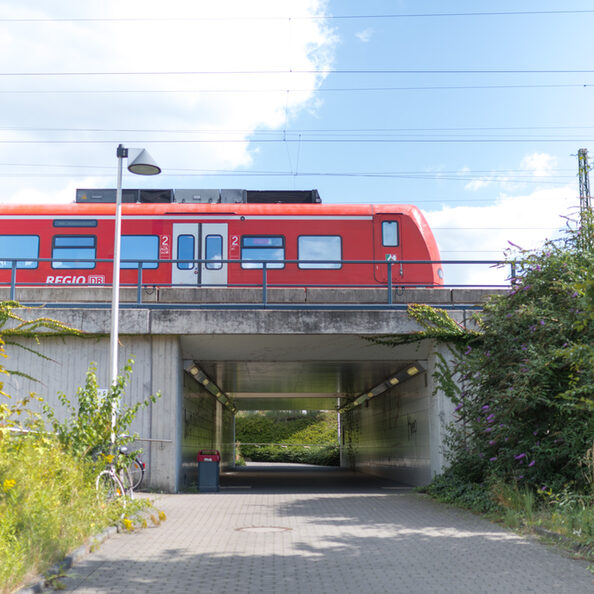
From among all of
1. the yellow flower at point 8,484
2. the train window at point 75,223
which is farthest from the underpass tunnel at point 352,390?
the yellow flower at point 8,484

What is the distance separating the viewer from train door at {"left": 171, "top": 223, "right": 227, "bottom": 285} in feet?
64.5

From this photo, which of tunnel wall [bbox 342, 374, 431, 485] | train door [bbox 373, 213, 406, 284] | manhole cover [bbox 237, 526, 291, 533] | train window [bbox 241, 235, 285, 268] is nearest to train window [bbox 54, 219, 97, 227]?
train window [bbox 241, 235, 285, 268]

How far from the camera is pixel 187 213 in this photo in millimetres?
19844

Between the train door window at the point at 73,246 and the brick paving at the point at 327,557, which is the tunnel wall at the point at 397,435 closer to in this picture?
the brick paving at the point at 327,557

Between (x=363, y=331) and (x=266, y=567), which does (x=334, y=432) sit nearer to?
(x=363, y=331)

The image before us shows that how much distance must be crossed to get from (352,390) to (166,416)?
1467 centimetres

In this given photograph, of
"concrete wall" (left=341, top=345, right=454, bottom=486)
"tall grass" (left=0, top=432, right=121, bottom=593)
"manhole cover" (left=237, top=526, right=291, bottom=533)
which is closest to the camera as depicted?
"tall grass" (left=0, top=432, right=121, bottom=593)

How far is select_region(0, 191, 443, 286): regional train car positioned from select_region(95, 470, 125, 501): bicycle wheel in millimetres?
9534

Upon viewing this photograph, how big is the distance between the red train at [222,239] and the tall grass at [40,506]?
10.0 meters

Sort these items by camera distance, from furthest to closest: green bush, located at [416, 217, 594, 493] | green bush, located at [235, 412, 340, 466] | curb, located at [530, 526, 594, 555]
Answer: green bush, located at [235, 412, 340, 466], green bush, located at [416, 217, 594, 493], curb, located at [530, 526, 594, 555]

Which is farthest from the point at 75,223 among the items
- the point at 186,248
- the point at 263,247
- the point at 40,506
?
the point at 40,506

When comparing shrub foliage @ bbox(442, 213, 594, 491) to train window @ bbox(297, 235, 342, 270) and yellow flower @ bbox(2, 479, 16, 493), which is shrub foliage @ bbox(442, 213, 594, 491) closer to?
train window @ bbox(297, 235, 342, 270)

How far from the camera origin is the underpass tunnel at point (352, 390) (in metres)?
17.0

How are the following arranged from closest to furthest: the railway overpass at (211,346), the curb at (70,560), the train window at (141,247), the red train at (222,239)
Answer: the curb at (70,560) < the railway overpass at (211,346) < the red train at (222,239) < the train window at (141,247)
